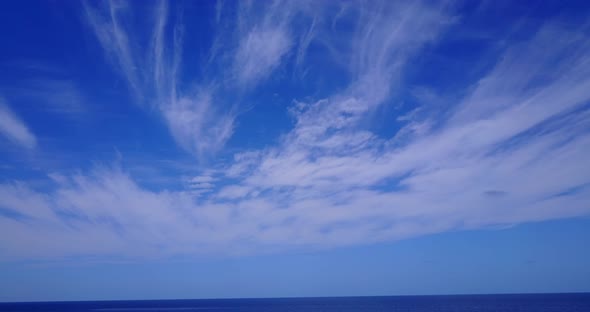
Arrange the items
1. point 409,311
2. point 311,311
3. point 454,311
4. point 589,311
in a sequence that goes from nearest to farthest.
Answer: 1. point 589,311
2. point 454,311
3. point 409,311
4. point 311,311

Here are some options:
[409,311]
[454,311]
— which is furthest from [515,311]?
[409,311]

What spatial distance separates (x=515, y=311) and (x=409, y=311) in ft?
87.8

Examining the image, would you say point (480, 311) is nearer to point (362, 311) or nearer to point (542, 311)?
point (542, 311)

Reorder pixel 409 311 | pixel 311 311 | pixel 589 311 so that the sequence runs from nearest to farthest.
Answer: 1. pixel 589 311
2. pixel 409 311
3. pixel 311 311

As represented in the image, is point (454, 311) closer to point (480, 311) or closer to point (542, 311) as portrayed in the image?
point (480, 311)

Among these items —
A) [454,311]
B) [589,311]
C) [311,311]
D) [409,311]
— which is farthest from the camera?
[311,311]

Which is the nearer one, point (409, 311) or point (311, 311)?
point (409, 311)

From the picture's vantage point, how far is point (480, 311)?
3639 inches

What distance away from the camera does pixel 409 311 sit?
334 feet

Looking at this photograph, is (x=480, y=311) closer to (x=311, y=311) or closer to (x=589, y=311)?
(x=589, y=311)

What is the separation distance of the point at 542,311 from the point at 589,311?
9.78 metres

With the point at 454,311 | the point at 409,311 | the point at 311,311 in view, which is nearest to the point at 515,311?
the point at 454,311

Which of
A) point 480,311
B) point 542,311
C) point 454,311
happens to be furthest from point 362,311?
point 542,311

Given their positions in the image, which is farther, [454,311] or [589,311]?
[454,311]
